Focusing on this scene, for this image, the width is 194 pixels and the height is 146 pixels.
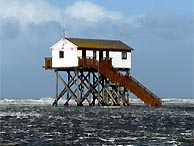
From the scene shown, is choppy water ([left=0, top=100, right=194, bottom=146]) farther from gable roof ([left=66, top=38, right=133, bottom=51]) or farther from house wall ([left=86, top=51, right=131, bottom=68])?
house wall ([left=86, top=51, right=131, bottom=68])

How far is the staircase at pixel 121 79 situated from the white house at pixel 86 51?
40.9 inches

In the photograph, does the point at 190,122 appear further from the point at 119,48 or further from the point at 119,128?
the point at 119,48

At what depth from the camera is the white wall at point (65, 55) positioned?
70.8 metres

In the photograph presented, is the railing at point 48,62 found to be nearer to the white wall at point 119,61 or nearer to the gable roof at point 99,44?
the gable roof at point 99,44

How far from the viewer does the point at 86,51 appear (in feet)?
233

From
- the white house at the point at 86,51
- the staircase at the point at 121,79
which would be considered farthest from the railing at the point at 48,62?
the staircase at the point at 121,79

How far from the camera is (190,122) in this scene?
4197 cm

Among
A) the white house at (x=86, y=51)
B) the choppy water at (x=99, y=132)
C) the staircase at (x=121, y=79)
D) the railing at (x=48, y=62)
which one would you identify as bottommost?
the choppy water at (x=99, y=132)

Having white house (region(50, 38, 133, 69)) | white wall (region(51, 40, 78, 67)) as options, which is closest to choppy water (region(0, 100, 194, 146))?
white wall (region(51, 40, 78, 67))

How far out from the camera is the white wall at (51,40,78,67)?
70812mm

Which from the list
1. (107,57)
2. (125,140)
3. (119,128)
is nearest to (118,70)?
(107,57)

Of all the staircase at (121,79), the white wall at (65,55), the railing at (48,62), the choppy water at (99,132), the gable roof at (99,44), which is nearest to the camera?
the choppy water at (99,132)

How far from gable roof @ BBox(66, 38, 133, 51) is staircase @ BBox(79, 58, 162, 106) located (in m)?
1.53

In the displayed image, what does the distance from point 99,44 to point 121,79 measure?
20.8 feet
